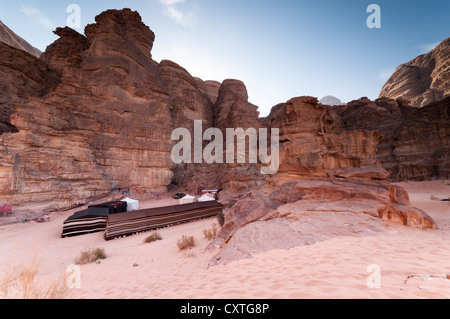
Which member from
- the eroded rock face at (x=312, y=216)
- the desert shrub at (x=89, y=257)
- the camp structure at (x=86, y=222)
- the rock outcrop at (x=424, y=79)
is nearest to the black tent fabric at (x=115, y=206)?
the camp structure at (x=86, y=222)

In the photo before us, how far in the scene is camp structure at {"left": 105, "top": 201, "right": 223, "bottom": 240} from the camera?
32.3 ft

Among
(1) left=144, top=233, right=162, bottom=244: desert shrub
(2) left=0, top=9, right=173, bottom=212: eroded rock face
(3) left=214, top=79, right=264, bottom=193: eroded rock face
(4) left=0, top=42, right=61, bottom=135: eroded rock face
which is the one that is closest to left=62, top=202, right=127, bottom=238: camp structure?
(1) left=144, top=233, right=162, bottom=244: desert shrub

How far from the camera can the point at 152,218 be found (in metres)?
11.4

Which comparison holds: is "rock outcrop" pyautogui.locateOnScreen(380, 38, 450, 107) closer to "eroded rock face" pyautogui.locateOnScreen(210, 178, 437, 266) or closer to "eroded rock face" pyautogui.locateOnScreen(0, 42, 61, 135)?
"eroded rock face" pyautogui.locateOnScreen(210, 178, 437, 266)

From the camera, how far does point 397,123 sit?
32469 mm

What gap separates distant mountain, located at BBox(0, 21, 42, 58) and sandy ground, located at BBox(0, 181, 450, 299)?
181 ft

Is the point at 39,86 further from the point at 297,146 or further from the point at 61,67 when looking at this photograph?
the point at 297,146

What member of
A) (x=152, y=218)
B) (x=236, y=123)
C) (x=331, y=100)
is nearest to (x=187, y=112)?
(x=236, y=123)

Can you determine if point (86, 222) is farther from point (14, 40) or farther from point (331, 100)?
point (331, 100)

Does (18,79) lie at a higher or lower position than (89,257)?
higher

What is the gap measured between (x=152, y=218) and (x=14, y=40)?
6473 centimetres

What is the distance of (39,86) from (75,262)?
23.6 meters

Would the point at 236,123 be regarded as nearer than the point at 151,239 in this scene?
No
